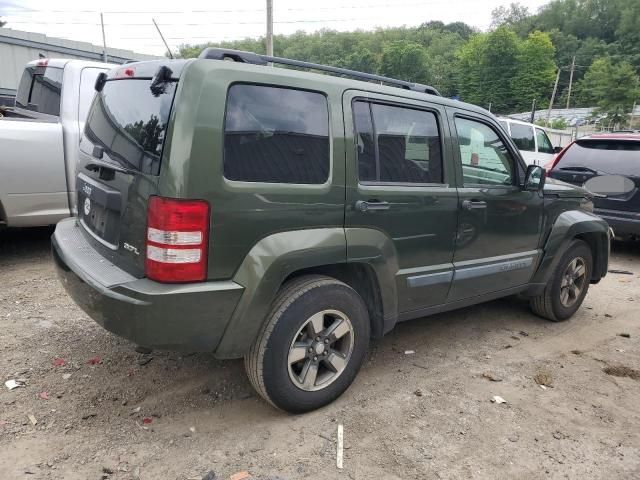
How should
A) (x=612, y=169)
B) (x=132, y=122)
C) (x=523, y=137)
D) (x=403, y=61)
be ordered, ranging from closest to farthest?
(x=132, y=122), (x=612, y=169), (x=523, y=137), (x=403, y=61)

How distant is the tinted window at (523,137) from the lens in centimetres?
1198

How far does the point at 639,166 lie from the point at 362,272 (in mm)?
5390

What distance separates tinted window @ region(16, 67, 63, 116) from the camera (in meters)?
5.21

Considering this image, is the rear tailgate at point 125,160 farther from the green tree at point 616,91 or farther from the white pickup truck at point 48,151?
the green tree at point 616,91

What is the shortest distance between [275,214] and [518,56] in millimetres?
90465

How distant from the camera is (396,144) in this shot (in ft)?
10.1

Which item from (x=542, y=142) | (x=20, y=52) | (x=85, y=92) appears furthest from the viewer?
(x=20, y=52)

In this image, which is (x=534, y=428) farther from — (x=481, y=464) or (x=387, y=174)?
(x=387, y=174)

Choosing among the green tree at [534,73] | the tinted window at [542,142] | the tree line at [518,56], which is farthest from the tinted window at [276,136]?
the green tree at [534,73]

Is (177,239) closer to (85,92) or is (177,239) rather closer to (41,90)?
(85,92)

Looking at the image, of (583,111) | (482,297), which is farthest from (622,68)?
(482,297)

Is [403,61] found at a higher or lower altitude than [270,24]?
→ higher

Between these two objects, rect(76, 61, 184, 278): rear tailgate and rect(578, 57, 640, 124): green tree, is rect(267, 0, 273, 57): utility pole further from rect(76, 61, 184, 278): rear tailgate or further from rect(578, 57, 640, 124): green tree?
rect(578, 57, 640, 124): green tree

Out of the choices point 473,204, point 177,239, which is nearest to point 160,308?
point 177,239
